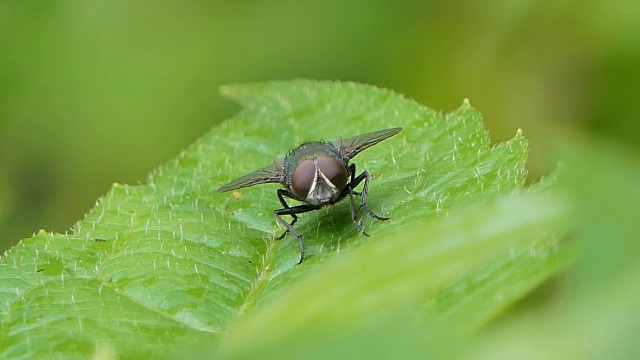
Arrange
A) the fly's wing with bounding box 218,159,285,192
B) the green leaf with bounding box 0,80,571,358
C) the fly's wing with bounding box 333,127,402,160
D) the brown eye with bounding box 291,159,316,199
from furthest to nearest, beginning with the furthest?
the fly's wing with bounding box 333,127,402,160, the fly's wing with bounding box 218,159,285,192, the brown eye with bounding box 291,159,316,199, the green leaf with bounding box 0,80,571,358

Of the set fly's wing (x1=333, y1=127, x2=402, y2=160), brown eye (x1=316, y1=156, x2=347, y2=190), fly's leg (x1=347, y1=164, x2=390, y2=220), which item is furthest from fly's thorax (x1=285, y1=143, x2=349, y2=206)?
fly's wing (x1=333, y1=127, x2=402, y2=160)

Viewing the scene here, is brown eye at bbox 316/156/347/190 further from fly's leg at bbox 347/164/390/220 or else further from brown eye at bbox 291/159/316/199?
fly's leg at bbox 347/164/390/220

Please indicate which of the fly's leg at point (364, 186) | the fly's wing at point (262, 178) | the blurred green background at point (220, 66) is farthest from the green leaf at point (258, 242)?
the blurred green background at point (220, 66)

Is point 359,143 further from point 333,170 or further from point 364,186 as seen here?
point 333,170

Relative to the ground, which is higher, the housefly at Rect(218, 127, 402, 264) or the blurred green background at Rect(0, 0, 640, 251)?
the blurred green background at Rect(0, 0, 640, 251)

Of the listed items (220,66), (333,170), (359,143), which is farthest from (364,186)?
(220,66)

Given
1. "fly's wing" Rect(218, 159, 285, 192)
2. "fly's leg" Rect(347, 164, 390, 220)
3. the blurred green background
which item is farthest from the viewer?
the blurred green background

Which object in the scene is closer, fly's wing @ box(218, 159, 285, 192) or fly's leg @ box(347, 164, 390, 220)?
fly's leg @ box(347, 164, 390, 220)
